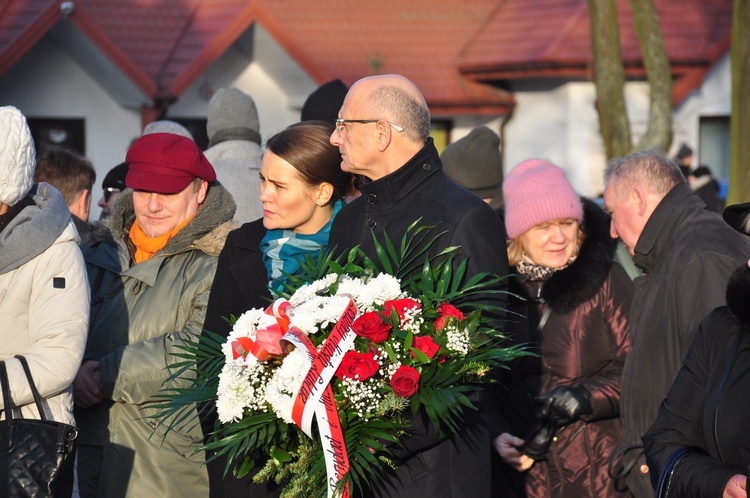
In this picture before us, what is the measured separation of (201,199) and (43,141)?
1220cm

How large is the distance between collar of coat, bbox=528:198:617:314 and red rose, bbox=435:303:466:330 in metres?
1.82

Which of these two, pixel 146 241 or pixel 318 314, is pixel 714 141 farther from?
pixel 318 314

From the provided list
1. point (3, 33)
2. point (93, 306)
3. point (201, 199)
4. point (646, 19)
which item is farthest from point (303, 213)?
point (3, 33)

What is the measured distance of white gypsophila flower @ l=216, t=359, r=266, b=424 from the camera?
11.1 ft

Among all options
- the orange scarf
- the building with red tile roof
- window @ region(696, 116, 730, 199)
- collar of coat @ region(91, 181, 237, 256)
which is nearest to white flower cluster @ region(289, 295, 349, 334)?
collar of coat @ region(91, 181, 237, 256)

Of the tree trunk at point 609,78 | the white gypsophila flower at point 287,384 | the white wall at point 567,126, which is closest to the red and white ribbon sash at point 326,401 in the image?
the white gypsophila flower at point 287,384

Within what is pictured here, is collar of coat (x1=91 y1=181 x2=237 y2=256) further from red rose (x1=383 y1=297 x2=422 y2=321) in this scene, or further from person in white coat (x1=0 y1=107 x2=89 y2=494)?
red rose (x1=383 y1=297 x2=422 y2=321)

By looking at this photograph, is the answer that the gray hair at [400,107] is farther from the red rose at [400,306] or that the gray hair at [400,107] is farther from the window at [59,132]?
the window at [59,132]

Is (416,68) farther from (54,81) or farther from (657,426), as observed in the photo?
(657,426)

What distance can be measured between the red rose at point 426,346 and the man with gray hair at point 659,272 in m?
1.50

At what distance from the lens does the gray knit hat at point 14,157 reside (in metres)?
4.14

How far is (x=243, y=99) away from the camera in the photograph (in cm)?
717

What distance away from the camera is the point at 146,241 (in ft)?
16.5

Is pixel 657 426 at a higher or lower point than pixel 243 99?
lower
